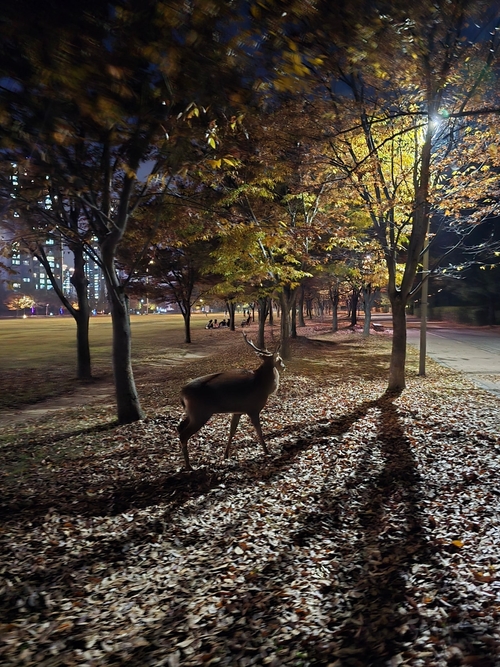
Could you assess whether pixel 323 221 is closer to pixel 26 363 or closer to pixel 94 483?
pixel 94 483

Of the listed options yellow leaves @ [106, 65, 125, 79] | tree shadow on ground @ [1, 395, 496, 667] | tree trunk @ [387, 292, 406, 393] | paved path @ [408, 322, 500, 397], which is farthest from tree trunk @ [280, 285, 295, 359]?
yellow leaves @ [106, 65, 125, 79]

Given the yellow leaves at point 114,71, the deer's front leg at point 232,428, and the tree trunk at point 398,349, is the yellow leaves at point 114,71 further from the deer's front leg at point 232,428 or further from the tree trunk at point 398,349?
the tree trunk at point 398,349

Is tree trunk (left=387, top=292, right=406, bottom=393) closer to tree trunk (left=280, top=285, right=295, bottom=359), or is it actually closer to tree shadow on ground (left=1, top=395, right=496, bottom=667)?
tree shadow on ground (left=1, top=395, right=496, bottom=667)

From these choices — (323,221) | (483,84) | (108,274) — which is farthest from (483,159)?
(108,274)

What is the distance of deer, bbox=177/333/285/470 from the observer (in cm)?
549

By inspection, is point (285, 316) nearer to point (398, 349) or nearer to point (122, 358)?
point (398, 349)

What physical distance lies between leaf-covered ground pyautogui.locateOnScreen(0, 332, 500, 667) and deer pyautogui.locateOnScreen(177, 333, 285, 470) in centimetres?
77

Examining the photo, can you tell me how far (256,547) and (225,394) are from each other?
6.78ft

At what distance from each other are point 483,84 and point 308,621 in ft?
30.6

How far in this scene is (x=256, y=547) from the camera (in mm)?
3939

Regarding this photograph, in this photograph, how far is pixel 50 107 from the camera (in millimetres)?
4703

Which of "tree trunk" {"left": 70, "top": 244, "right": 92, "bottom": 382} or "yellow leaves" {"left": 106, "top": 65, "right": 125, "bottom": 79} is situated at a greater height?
"yellow leaves" {"left": 106, "top": 65, "right": 125, "bottom": 79}

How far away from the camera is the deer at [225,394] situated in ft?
18.0

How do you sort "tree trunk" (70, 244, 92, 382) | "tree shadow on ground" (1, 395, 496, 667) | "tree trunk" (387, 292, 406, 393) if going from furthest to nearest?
1. "tree trunk" (70, 244, 92, 382)
2. "tree trunk" (387, 292, 406, 393)
3. "tree shadow on ground" (1, 395, 496, 667)
